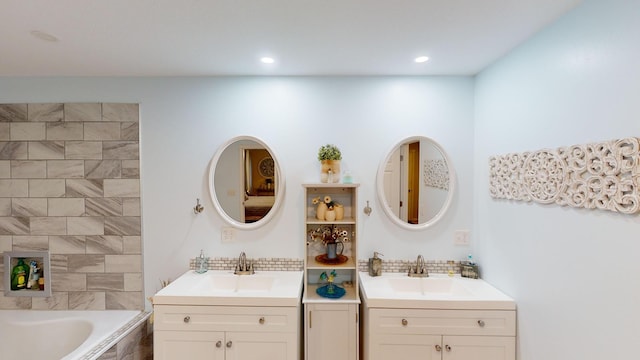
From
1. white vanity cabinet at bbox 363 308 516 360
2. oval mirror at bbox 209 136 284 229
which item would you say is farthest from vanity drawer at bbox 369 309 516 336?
oval mirror at bbox 209 136 284 229

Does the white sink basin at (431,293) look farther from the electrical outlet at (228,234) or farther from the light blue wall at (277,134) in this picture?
the electrical outlet at (228,234)

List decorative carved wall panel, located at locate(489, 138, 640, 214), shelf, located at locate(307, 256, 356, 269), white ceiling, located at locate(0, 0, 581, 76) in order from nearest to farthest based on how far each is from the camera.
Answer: decorative carved wall panel, located at locate(489, 138, 640, 214), white ceiling, located at locate(0, 0, 581, 76), shelf, located at locate(307, 256, 356, 269)

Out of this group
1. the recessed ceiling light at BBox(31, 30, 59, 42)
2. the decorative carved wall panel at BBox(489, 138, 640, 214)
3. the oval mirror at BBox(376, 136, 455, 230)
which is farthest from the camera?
the oval mirror at BBox(376, 136, 455, 230)

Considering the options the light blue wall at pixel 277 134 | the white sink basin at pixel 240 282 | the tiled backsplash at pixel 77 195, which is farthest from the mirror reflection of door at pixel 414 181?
the tiled backsplash at pixel 77 195

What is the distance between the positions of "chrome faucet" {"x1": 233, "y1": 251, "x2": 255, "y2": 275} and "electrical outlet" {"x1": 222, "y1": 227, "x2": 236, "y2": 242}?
0.17m

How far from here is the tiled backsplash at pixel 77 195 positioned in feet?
7.53

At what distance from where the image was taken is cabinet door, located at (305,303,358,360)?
1919 mm

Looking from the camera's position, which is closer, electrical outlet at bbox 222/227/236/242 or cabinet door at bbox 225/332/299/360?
cabinet door at bbox 225/332/299/360

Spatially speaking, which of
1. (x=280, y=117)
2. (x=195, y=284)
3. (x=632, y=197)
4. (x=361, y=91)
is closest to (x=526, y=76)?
(x=632, y=197)

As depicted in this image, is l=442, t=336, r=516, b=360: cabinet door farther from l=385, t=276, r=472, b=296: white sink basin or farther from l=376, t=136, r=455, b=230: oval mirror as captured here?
l=376, t=136, r=455, b=230: oval mirror

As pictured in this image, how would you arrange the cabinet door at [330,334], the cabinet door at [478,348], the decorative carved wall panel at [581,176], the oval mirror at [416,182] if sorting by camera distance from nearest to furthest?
1. the decorative carved wall panel at [581,176]
2. the cabinet door at [478,348]
3. the cabinet door at [330,334]
4. the oval mirror at [416,182]

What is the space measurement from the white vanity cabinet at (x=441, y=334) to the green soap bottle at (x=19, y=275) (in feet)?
8.84

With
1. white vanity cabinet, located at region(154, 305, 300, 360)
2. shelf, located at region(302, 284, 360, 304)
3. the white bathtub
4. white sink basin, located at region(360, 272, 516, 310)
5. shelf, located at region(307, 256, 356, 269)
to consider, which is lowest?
the white bathtub

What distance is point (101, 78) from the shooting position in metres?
2.32
